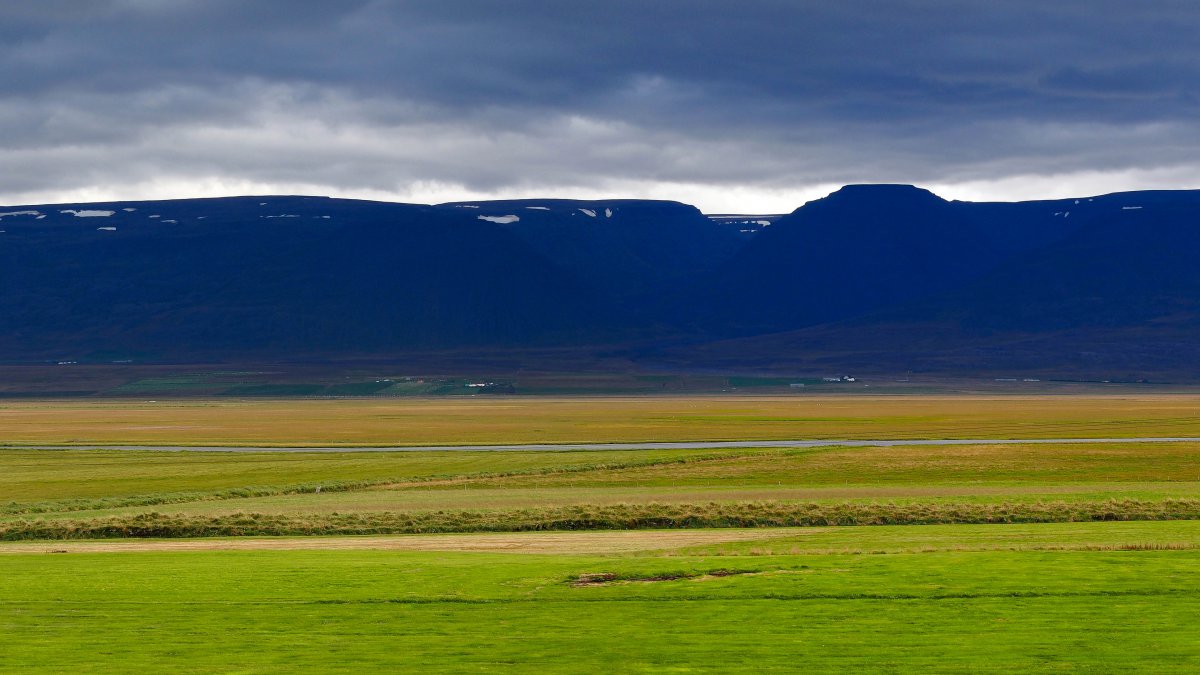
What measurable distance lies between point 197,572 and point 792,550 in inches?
492

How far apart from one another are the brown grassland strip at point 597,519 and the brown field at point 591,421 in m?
47.3

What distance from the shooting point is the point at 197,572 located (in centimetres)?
2742

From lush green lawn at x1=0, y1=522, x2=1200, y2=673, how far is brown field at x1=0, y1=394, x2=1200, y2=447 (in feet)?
212

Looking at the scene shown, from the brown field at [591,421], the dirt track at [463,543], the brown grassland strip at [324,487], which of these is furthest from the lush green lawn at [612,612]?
the brown field at [591,421]

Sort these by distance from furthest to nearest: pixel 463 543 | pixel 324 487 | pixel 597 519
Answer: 1. pixel 324 487
2. pixel 597 519
3. pixel 463 543

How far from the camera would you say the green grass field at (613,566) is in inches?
784

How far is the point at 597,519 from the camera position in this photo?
42938 mm

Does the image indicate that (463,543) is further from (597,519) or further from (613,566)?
(613,566)

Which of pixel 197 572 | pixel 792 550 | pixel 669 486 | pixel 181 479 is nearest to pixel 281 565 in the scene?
pixel 197 572

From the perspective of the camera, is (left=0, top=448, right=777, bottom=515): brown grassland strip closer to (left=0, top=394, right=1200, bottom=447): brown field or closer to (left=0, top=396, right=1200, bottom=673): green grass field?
(left=0, top=396, right=1200, bottom=673): green grass field

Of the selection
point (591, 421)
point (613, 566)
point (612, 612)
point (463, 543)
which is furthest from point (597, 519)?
point (591, 421)

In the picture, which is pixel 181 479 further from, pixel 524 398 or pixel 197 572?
pixel 524 398

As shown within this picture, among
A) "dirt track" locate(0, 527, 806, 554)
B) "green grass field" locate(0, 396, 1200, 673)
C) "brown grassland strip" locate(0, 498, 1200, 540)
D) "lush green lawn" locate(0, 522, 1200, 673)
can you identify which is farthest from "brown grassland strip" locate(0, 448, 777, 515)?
"lush green lawn" locate(0, 522, 1200, 673)

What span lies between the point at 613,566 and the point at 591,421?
3699 inches
